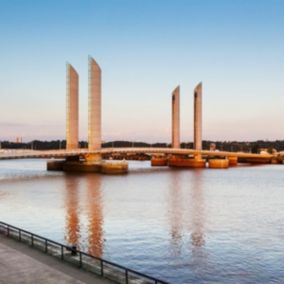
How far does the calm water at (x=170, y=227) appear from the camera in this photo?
1808cm

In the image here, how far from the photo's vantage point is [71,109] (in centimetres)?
8712

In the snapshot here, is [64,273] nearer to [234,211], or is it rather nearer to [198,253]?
[198,253]

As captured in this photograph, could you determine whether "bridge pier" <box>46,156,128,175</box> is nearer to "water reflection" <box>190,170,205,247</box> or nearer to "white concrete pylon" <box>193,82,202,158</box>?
"white concrete pylon" <box>193,82,202,158</box>

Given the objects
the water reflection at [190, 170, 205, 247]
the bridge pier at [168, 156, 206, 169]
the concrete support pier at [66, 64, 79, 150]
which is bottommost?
the water reflection at [190, 170, 205, 247]

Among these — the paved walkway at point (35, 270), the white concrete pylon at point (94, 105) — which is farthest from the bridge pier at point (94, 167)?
the paved walkway at point (35, 270)

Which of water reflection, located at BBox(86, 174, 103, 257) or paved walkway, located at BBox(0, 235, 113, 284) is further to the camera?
water reflection, located at BBox(86, 174, 103, 257)

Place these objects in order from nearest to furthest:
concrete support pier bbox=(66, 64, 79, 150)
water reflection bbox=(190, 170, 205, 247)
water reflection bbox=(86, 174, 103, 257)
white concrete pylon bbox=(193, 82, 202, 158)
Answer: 1. water reflection bbox=(86, 174, 103, 257)
2. water reflection bbox=(190, 170, 205, 247)
3. concrete support pier bbox=(66, 64, 79, 150)
4. white concrete pylon bbox=(193, 82, 202, 158)

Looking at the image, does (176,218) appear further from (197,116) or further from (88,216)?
(197,116)

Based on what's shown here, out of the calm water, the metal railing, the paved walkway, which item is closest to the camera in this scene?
the paved walkway

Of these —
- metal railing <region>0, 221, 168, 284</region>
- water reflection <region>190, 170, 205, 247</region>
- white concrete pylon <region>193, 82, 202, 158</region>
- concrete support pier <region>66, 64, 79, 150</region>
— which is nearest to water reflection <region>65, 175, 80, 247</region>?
water reflection <region>190, 170, 205, 247</region>

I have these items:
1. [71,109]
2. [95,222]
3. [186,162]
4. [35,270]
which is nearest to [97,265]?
[35,270]

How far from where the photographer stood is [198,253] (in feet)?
66.6

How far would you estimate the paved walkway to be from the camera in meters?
11.5

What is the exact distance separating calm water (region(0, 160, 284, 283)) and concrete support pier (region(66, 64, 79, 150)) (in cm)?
3643
